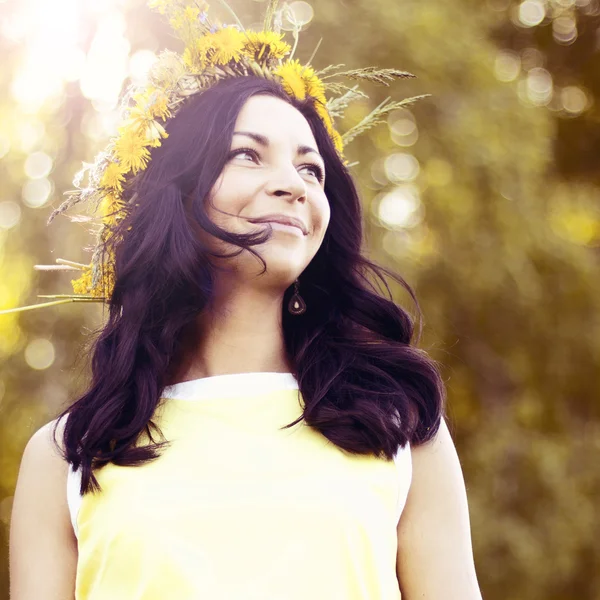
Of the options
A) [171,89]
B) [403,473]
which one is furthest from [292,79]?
[403,473]

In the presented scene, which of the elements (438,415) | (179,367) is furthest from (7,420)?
(438,415)

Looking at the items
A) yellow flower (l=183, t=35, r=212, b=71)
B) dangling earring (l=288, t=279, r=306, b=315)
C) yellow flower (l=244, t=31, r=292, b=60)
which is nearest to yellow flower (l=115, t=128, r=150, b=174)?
yellow flower (l=183, t=35, r=212, b=71)

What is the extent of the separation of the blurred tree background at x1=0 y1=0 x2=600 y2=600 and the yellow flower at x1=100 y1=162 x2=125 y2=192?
90.4 inches

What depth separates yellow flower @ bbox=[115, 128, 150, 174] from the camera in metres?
1.98

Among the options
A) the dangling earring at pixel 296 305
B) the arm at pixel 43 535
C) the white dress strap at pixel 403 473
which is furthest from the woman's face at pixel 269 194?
the arm at pixel 43 535

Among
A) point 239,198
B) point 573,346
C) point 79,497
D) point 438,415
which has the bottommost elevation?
point 573,346

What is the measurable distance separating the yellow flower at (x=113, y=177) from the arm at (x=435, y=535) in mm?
889

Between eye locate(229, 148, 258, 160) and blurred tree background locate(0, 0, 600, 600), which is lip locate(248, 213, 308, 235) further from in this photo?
blurred tree background locate(0, 0, 600, 600)

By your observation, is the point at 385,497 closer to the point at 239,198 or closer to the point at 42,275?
the point at 239,198

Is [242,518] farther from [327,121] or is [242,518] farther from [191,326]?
[327,121]

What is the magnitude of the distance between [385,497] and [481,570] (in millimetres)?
3730

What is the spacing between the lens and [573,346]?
5426 mm

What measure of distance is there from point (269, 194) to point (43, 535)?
0.78 m

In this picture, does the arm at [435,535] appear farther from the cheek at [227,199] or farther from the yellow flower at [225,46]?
the yellow flower at [225,46]
